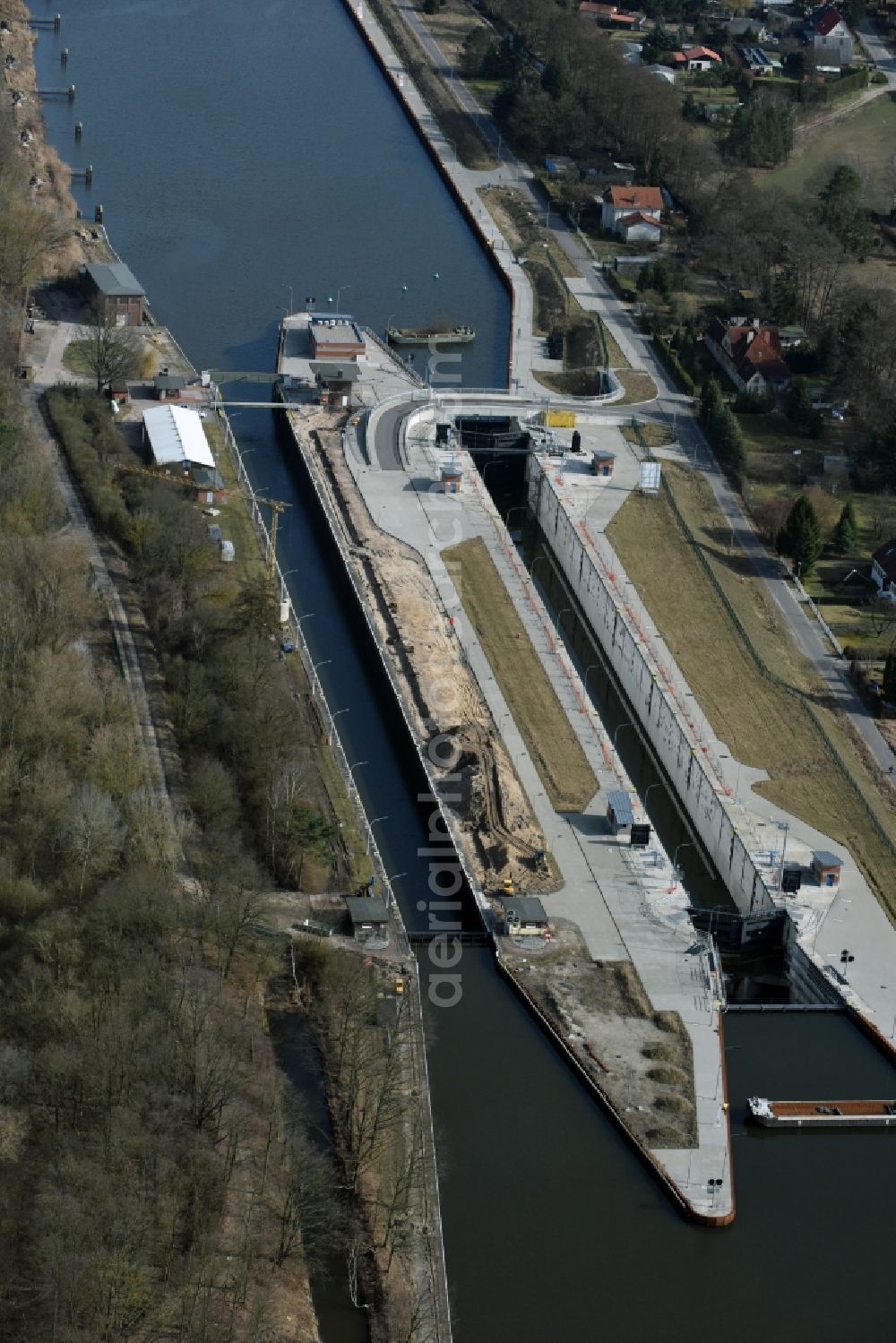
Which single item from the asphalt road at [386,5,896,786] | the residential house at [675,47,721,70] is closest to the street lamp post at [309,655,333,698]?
the asphalt road at [386,5,896,786]

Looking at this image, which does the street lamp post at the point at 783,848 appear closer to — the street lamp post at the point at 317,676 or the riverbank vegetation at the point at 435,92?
the street lamp post at the point at 317,676

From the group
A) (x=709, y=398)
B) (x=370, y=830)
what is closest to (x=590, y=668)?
(x=370, y=830)

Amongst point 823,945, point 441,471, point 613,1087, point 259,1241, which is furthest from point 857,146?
point 259,1241

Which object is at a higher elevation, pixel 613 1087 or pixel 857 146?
pixel 613 1087

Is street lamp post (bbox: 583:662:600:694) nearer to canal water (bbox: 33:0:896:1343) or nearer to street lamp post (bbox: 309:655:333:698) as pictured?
canal water (bbox: 33:0:896:1343)

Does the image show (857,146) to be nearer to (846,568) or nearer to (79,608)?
(846,568)

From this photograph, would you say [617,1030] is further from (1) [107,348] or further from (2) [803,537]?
(1) [107,348]
